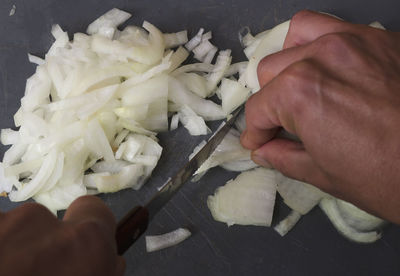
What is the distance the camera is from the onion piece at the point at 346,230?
55.3 inches

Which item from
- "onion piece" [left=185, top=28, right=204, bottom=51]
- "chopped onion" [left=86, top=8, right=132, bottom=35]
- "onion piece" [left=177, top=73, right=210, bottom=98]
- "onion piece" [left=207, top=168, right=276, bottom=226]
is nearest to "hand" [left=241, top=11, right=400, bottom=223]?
"onion piece" [left=207, top=168, right=276, bottom=226]

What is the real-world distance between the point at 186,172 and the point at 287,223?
318 millimetres

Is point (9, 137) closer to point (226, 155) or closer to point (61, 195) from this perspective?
point (61, 195)

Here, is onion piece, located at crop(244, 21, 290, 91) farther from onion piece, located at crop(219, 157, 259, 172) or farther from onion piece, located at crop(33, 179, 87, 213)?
onion piece, located at crop(33, 179, 87, 213)

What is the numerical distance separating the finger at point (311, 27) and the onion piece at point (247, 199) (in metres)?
0.43

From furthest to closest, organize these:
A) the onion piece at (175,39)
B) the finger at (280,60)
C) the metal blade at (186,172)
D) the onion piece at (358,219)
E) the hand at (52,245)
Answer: the onion piece at (175,39)
the onion piece at (358,219)
the metal blade at (186,172)
the finger at (280,60)
the hand at (52,245)

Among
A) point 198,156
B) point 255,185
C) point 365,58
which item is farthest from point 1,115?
point 365,58

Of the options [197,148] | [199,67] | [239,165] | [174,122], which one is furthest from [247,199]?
[199,67]

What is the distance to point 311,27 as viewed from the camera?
46.1 inches

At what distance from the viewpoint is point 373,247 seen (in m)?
1.40

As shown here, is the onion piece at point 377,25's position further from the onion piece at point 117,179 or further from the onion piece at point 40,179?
the onion piece at point 40,179

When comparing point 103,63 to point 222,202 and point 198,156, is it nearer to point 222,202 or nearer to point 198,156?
point 198,156

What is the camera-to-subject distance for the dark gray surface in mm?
1394

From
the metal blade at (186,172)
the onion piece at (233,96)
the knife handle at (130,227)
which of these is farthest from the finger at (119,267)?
the onion piece at (233,96)
